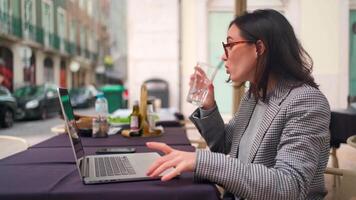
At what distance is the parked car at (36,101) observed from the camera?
9.52ft

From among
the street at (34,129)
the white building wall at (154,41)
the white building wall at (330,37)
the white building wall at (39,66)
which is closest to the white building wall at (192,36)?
the white building wall at (154,41)

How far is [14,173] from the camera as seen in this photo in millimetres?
1045

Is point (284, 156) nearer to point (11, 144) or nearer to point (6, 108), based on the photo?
point (11, 144)

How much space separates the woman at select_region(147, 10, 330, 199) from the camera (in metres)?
0.83

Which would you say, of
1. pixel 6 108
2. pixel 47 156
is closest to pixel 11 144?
pixel 47 156

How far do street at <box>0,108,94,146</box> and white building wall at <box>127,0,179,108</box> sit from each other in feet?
8.37

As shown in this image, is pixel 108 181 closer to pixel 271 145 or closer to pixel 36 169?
pixel 36 169

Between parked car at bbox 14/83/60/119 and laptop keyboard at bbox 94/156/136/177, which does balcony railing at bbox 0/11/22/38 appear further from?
laptop keyboard at bbox 94/156/136/177

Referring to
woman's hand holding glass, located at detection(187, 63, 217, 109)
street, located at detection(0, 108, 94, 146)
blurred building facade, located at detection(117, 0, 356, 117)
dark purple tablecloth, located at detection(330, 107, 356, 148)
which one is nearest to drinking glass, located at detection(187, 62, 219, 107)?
woman's hand holding glass, located at detection(187, 63, 217, 109)

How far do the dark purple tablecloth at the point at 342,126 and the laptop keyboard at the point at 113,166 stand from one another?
7.25 ft

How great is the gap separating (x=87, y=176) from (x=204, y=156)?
32cm

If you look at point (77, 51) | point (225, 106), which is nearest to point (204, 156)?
point (77, 51)

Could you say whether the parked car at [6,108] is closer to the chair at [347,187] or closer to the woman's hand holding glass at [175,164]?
the woman's hand holding glass at [175,164]

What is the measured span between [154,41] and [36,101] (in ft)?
9.91
